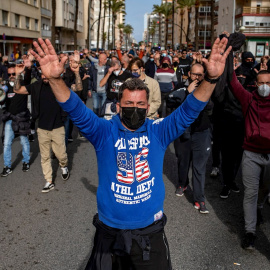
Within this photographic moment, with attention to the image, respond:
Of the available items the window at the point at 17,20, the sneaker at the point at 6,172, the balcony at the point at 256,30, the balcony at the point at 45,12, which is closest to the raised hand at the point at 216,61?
the sneaker at the point at 6,172

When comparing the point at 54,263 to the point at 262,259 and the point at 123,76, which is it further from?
the point at 123,76

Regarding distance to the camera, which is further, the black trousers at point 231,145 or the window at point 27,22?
the window at point 27,22

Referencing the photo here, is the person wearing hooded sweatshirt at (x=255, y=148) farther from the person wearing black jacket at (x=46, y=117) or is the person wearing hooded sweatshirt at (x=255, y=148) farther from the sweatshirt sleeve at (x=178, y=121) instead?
the person wearing black jacket at (x=46, y=117)

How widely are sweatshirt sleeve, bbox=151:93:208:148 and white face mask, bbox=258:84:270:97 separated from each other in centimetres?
A: 187

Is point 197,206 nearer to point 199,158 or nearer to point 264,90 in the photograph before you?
point 199,158

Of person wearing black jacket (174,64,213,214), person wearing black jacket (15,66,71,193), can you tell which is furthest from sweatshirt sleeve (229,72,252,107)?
person wearing black jacket (15,66,71,193)

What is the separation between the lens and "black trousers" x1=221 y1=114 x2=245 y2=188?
6031 mm

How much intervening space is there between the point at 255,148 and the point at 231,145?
1.76m

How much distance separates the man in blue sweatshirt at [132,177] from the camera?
8.46 feet

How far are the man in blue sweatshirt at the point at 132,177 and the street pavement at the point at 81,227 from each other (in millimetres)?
1486

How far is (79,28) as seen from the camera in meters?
82.6

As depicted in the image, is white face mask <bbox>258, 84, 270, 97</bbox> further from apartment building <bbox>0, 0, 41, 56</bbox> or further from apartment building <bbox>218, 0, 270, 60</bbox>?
apartment building <bbox>218, 0, 270, 60</bbox>

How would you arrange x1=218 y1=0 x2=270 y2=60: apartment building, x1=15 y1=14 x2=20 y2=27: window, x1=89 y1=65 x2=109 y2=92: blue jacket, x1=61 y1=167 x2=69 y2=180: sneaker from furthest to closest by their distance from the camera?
x1=218 y1=0 x2=270 y2=60: apartment building → x1=15 y1=14 x2=20 y2=27: window → x1=89 y1=65 x2=109 y2=92: blue jacket → x1=61 y1=167 x2=69 y2=180: sneaker

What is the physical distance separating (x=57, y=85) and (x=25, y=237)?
2.81 metres
